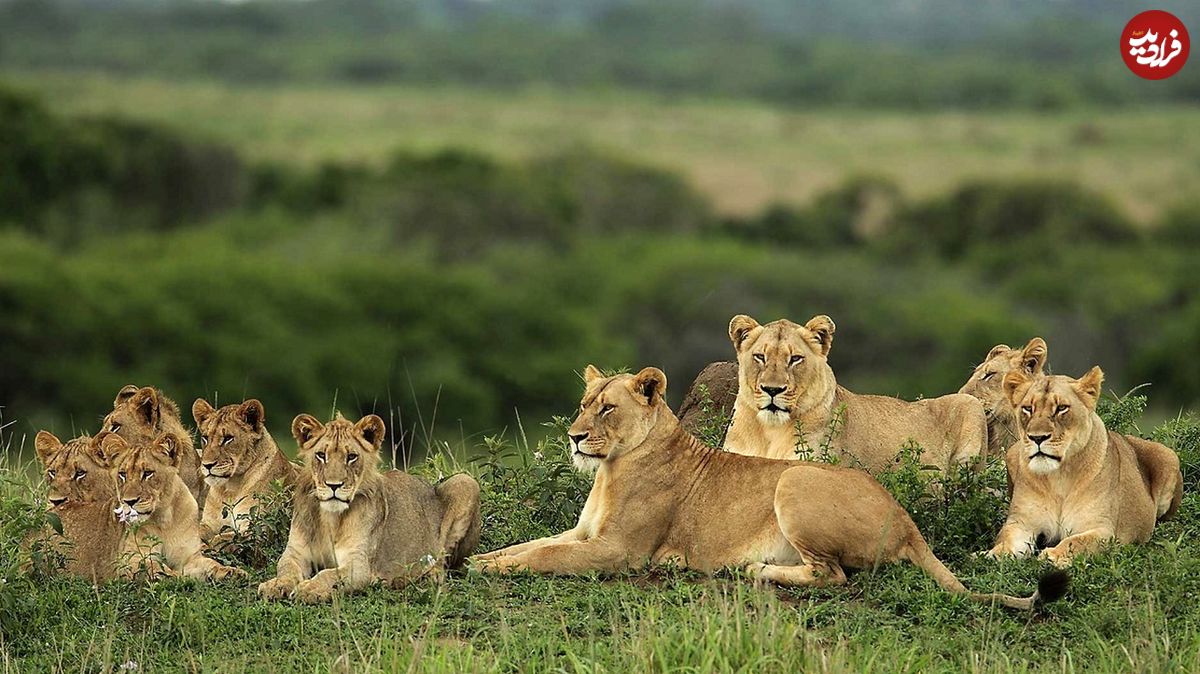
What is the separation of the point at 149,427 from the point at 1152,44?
11.6 metres

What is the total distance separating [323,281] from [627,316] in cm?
1001

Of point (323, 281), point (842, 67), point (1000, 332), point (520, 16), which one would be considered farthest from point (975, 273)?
point (520, 16)

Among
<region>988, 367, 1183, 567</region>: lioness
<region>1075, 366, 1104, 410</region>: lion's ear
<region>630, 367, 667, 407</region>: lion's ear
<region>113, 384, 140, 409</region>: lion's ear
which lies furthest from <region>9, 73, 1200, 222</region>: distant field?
<region>1075, 366, 1104, 410</region>: lion's ear

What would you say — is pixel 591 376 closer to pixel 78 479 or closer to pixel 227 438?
pixel 227 438

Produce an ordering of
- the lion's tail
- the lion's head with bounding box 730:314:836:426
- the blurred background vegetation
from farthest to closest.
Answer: the blurred background vegetation
the lion's head with bounding box 730:314:836:426
the lion's tail

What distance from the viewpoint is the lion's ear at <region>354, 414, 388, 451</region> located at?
7.64 m

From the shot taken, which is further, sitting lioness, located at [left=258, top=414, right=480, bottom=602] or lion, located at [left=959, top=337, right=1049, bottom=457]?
lion, located at [left=959, top=337, right=1049, bottom=457]

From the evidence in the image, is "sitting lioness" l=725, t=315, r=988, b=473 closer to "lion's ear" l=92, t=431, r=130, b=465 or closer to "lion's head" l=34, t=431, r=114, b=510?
"lion's ear" l=92, t=431, r=130, b=465

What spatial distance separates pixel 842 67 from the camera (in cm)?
14600

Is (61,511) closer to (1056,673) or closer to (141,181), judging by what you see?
(1056,673)

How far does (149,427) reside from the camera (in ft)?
29.0

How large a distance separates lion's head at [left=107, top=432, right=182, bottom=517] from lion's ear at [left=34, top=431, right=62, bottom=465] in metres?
0.23

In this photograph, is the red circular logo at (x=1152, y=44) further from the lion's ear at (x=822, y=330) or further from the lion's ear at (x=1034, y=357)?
the lion's ear at (x=822, y=330)

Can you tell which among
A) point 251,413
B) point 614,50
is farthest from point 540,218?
point 614,50
